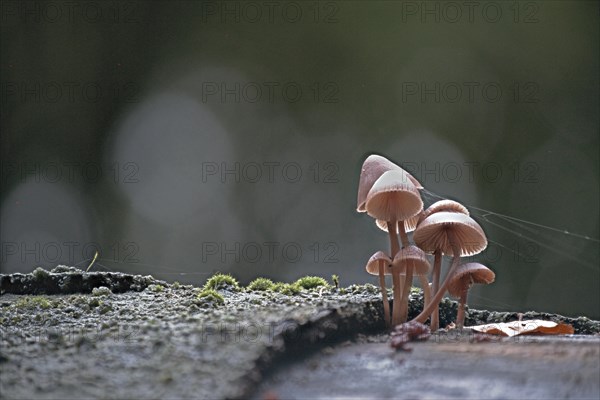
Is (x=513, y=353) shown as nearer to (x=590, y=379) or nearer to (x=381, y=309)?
(x=590, y=379)

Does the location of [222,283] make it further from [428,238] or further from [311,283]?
[428,238]

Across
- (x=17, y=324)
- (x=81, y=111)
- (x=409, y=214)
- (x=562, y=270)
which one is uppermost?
(x=81, y=111)

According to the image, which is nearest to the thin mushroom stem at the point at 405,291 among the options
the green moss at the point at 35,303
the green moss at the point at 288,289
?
the green moss at the point at 288,289

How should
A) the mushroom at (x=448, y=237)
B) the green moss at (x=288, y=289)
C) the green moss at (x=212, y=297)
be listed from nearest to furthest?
the mushroom at (x=448, y=237) < the green moss at (x=212, y=297) < the green moss at (x=288, y=289)

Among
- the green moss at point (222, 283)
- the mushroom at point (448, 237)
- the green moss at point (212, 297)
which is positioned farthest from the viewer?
the green moss at point (222, 283)

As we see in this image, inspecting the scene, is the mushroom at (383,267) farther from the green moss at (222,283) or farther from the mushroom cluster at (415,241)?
the green moss at (222,283)

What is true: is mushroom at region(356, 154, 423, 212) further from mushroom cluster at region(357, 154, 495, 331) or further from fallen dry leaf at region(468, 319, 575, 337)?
fallen dry leaf at region(468, 319, 575, 337)

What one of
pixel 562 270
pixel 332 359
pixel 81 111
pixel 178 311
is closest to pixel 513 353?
pixel 332 359
